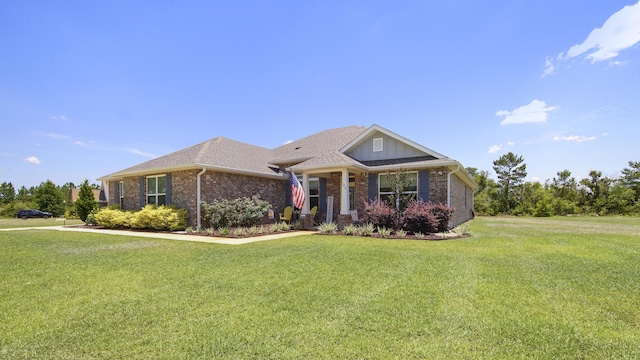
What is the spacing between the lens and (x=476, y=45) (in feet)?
41.0

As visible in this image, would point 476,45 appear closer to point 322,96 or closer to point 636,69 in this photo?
point 636,69

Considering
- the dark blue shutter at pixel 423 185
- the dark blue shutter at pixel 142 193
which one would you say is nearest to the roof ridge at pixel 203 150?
the dark blue shutter at pixel 142 193

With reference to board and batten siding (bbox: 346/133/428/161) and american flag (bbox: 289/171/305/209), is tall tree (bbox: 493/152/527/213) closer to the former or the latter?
board and batten siding (bbox: 346/133/428/161)

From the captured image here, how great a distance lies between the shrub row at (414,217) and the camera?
11552 mm

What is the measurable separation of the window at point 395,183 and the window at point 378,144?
1540 millimetres

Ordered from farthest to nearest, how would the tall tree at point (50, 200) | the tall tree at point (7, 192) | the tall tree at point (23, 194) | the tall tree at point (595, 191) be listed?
the tall tree at point (7, 192)
the tall tree at point (23, 194)
the tall tree at point (50, 200)
the tall tree at point (595, 191)

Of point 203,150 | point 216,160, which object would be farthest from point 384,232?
point 203,150

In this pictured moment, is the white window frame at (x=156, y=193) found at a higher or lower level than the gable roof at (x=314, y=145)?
lower

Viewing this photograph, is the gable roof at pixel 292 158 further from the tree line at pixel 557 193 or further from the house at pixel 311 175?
the tree line at pixel 557 193

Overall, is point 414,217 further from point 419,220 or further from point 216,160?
point 216,160

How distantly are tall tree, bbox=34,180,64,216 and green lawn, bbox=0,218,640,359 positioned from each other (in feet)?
139

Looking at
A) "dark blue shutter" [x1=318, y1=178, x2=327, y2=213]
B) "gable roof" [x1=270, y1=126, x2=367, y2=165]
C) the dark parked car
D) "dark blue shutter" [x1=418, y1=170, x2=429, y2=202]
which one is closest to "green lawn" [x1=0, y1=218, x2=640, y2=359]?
"dark blue shutter" [x1=418, y1=170, x2=429, y2=202]

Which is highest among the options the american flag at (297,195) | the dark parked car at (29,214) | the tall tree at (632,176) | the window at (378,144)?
the window at (378,144)

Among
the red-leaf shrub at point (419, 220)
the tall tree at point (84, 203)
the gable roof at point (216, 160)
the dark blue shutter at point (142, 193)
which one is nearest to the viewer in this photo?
the red-leaf shrub at point (419, 220)
